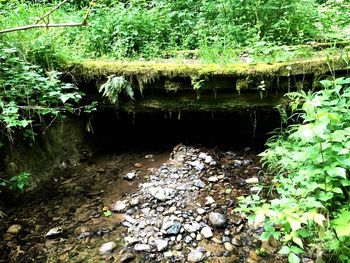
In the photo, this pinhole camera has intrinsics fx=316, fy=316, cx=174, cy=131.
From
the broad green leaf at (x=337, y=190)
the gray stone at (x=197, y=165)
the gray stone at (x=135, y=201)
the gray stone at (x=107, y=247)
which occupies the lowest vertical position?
the gray stone at (x=107, y=247)

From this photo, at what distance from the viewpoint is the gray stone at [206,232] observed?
3002 millimetres

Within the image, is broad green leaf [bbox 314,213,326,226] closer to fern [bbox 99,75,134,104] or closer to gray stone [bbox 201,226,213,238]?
gray stone [bbox 201,226,213,238]

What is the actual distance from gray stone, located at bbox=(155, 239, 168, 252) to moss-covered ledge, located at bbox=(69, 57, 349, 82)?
2.00 meters

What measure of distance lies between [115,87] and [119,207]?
152 cm

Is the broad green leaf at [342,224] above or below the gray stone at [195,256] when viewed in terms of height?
above

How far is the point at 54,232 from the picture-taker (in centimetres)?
313

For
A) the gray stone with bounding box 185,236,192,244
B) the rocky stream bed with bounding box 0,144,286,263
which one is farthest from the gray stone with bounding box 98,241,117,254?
the gray stone with bounding box 185,236,192,244

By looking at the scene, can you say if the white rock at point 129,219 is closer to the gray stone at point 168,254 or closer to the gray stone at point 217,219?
the gray stone at point 168,254

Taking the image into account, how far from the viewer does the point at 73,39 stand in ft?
17.0

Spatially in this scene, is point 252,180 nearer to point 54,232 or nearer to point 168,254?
point 168,254

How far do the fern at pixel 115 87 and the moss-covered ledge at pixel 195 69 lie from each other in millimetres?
104

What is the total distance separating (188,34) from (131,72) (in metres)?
1.72

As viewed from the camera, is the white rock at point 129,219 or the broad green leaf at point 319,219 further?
the white rock at point 129,219

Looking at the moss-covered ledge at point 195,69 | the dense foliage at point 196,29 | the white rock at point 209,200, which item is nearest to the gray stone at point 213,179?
the white rock at point 209,200
